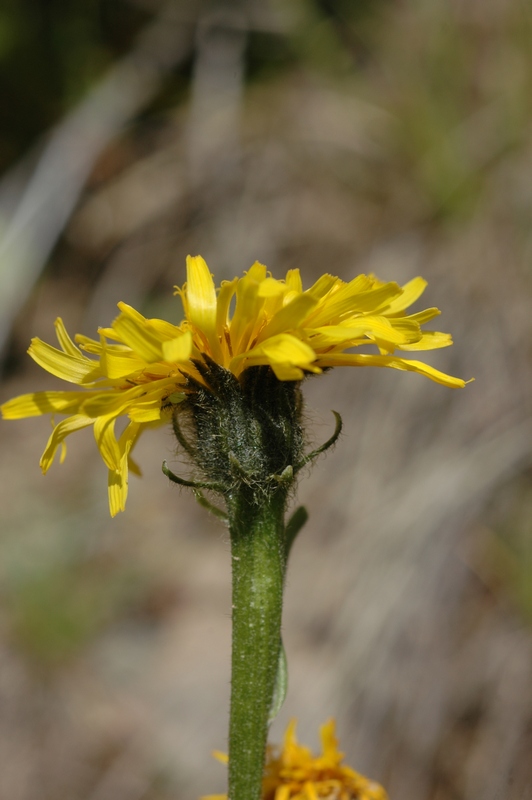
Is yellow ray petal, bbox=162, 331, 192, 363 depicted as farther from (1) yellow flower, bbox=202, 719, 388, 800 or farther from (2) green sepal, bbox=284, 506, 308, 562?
(1) yellow flower, bbox=202, 719, 388, 800

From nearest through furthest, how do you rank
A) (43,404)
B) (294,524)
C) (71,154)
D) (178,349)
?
(178,349), (43,404), (294,524), (71,154)

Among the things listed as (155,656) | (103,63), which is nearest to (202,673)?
(155,656)

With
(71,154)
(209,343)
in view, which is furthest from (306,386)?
(209,343)

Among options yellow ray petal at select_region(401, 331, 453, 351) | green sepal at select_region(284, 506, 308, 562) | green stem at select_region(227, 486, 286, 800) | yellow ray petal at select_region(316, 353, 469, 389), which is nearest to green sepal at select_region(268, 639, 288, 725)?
green stem at select_region(227, 486, 286, 800)

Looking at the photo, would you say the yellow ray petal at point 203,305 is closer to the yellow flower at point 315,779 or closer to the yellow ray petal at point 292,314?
the yellow ray petal at point 292,314

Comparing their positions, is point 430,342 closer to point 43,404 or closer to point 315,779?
point 43,404

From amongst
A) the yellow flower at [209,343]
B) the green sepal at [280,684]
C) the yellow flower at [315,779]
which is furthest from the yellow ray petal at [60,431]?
the yellow flower at [315,779]

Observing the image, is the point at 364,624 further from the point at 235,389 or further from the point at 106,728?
the point at 235,389
